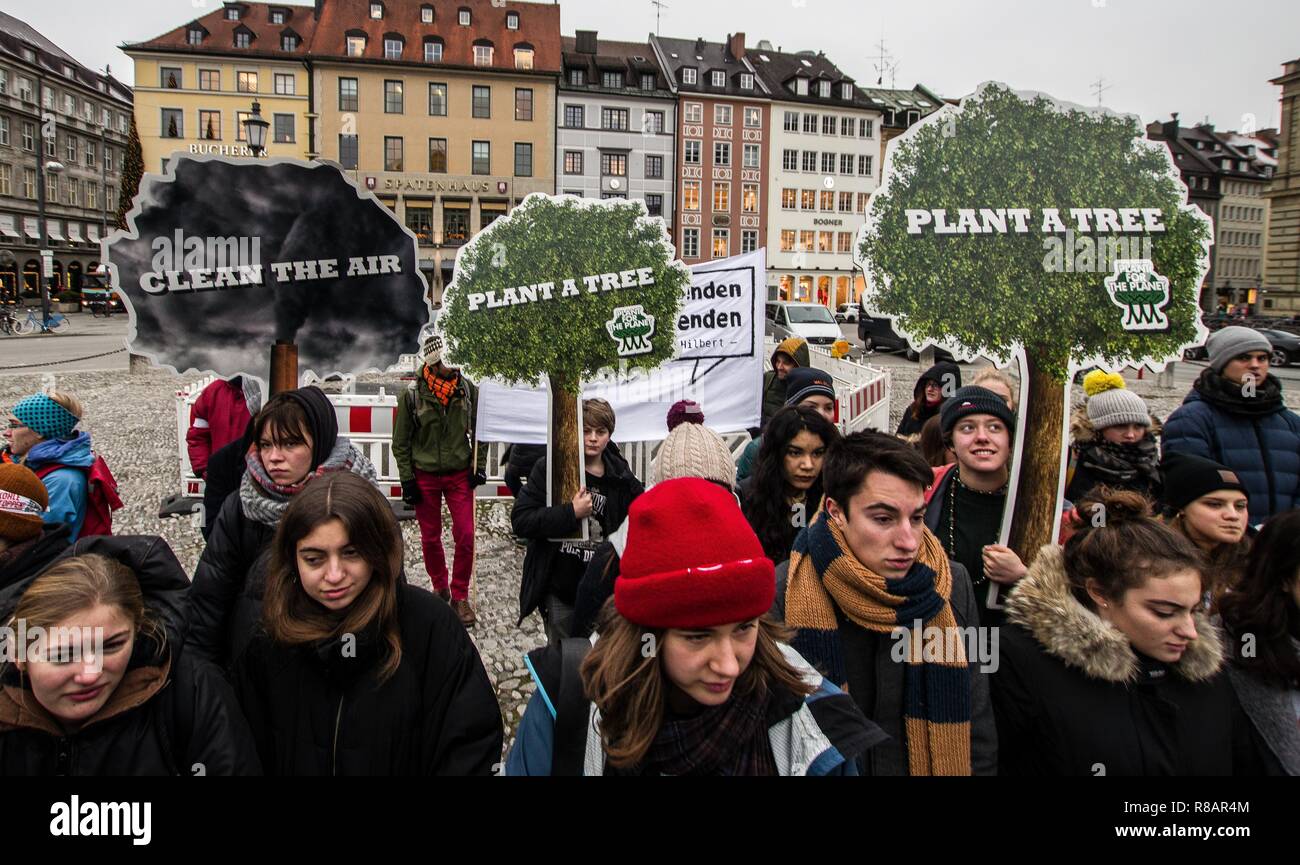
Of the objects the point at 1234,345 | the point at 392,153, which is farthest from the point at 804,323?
the point at 392,153

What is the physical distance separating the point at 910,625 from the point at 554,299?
2.73m

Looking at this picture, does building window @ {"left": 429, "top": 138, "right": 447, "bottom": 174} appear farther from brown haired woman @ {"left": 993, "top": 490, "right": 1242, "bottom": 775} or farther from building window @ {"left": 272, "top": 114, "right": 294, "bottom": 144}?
brown haired woman @ {"left": 993, "top": 490, "right": 1242, "bottom": 775}

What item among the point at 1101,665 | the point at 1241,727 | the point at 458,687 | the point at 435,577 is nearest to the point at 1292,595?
the point at 1241,727

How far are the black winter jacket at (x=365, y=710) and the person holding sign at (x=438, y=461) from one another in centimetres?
356

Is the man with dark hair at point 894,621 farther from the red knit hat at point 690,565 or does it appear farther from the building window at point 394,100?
the building window at point 394,100

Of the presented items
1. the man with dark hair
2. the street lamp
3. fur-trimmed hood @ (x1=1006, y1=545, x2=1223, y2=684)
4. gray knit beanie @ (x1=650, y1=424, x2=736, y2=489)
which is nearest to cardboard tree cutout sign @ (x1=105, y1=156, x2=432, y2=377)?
gray knit beanie @ (x1=650, y1=424, x2=736, y2=489)

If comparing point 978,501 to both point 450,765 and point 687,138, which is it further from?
point 687,138

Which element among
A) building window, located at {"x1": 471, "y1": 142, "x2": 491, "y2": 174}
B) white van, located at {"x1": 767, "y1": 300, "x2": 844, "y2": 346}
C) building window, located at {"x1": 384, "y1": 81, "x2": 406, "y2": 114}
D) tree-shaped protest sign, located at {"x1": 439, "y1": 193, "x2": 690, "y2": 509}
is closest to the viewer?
tree-shaped protest sign, located at {"x1": 439, "y1": 193, "x2": 690, "y2": 509}

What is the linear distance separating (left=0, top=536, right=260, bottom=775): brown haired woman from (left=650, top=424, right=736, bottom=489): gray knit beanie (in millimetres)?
1528

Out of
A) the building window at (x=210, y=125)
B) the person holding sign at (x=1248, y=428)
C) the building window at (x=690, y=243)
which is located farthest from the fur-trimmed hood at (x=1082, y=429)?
the building window at (x=690, y=243)

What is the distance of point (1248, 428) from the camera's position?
3.98m

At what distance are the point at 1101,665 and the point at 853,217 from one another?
57151 millimetres

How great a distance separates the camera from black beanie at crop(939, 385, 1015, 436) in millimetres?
3279

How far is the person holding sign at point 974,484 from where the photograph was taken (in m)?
3.19
